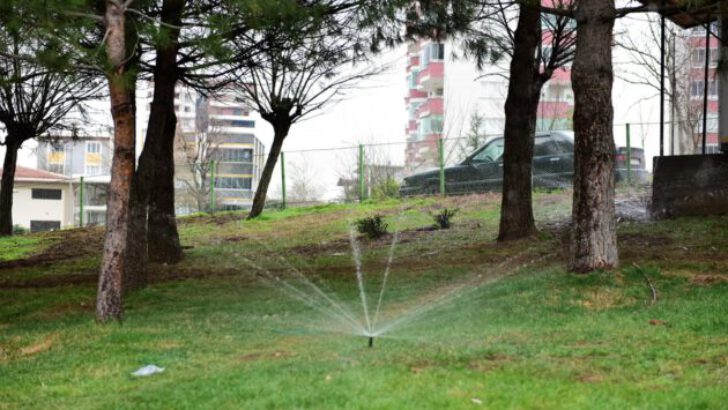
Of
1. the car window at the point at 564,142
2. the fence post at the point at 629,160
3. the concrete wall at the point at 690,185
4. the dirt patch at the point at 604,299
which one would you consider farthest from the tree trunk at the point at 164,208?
the fence post at the point at 629,160

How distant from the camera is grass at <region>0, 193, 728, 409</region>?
4562 millimetres

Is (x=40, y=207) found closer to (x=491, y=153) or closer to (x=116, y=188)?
(x=491, y=153)

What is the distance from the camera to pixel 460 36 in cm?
1423

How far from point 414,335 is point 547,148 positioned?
14589 millimetres

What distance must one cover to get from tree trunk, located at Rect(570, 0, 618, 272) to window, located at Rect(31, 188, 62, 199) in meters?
52.1

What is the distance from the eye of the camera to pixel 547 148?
799 inches

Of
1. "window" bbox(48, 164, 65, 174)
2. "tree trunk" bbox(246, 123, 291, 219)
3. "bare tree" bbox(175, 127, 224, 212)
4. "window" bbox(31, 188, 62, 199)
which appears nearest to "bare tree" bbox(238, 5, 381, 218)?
"tree trunk" bbox(246, 123, 291, 219)

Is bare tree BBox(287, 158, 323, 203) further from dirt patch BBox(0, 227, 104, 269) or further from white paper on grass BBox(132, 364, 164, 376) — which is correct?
white paper on grass BBox(132, 364, 164, 376)

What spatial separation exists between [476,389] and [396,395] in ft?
1.54

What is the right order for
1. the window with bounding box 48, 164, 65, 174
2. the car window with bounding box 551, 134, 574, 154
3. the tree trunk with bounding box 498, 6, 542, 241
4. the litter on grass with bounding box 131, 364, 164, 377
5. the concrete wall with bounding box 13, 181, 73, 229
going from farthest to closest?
the window with bounding box 48, 164, 65, 174
the concrete wall with bounding box 13, 181, 73, 229
the car window with bounding box 551, 134, 574, 154
the tree trunk with bounding box 498, 6, 542, 241
the litter on grass with bounding box 131, 364, 164, 377

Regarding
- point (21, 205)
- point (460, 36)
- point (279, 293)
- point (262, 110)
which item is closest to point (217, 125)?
point (21, 205)

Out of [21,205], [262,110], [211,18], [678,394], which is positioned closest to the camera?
[678,394]

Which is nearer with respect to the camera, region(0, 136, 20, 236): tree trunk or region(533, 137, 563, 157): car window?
region(533, 137, 563, 157): car window

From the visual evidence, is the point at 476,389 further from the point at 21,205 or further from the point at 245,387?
the point at 21,205
